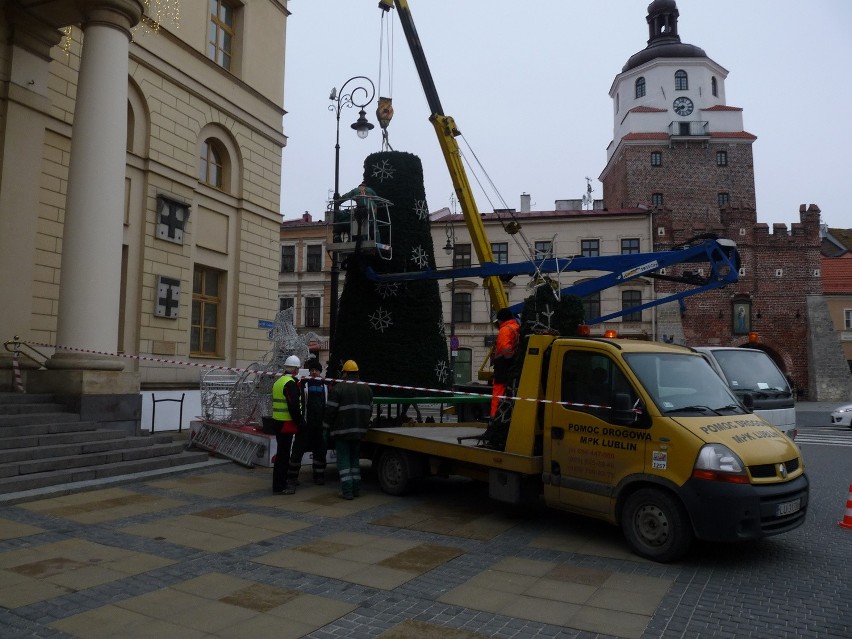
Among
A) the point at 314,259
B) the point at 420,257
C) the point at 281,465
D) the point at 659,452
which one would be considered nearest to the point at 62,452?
the point at 281,465

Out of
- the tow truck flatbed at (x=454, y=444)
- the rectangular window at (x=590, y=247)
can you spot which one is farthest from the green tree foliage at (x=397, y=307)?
the rectangular window at (x=590, y=247)

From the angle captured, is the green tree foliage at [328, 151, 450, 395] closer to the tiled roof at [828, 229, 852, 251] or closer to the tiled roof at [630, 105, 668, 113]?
the tiled roof at [630, 105, 668, 113]

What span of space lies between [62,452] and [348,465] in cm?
426

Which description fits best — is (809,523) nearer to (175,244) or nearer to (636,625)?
(636,625)

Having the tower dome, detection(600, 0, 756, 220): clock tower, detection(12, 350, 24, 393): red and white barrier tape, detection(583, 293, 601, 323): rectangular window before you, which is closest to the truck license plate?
detection(12, 350, 24, 393): red and white barrier tape

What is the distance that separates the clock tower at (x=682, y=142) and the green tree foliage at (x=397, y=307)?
4203 centimetres

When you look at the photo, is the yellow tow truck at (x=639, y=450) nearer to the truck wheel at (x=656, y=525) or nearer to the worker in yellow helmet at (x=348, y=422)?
the truck wheel at (x=656, y=525)

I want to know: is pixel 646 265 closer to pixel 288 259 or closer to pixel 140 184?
pixel 140 184

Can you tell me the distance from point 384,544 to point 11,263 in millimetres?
9600

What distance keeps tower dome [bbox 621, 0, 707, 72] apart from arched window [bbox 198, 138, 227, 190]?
46.6m

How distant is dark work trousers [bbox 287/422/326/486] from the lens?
972cm

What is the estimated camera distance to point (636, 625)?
4.82 meters

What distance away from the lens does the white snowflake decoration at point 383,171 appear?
12062 millimetres

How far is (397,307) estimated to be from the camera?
11.6 meters
